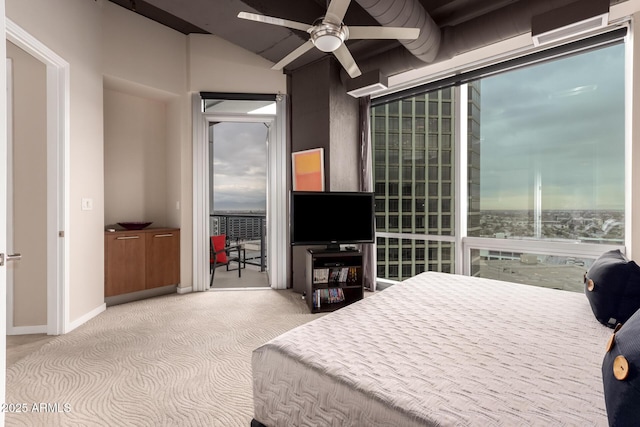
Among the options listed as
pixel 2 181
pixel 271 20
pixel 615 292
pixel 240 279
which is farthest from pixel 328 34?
pixel 240 279

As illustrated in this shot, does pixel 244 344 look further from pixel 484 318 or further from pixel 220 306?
pixel 484 318

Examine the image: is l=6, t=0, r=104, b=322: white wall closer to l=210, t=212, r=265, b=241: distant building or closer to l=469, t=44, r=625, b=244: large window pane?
l=210, t=212, r=265, b=241: distant building

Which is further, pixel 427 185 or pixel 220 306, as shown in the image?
pixel 427 185

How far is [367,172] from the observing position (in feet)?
14.3

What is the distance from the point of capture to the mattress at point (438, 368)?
3.06 feet

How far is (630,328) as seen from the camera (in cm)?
84

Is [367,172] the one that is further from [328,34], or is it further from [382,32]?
[328,34]

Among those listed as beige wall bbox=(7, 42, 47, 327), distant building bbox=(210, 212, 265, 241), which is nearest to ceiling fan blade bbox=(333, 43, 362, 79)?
beige wall bbox=(7, 42, 47, 327)

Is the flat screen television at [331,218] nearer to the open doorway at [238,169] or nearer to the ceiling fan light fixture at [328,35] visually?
the ceiling fan light fixture at [328,35]

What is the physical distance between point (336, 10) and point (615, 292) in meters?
2.05

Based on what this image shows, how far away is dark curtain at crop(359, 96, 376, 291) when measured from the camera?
4.36 metres

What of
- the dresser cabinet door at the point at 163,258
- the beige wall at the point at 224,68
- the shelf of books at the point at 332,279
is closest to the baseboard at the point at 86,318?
the dresser cabinet door at the point at 163,258

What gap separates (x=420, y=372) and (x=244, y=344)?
199cm

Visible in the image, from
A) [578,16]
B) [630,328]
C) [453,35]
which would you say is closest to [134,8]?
[453,35]
